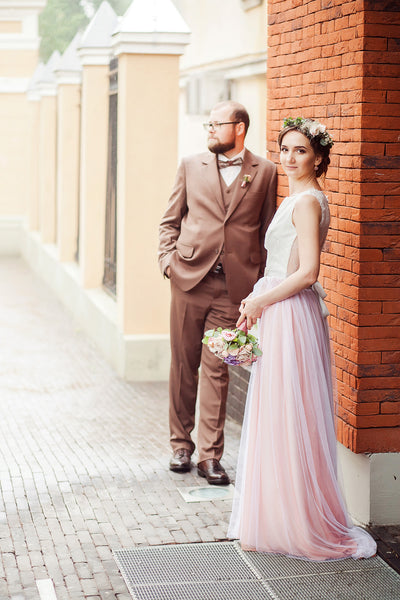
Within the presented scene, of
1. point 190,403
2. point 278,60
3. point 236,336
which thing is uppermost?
point 278,60

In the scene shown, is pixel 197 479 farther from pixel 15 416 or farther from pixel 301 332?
pixel 15 416

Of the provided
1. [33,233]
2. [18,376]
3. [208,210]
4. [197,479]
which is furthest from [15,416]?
[33,233]

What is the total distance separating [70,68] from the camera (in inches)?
609

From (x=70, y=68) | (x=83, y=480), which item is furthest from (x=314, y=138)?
(x=70, y=68)

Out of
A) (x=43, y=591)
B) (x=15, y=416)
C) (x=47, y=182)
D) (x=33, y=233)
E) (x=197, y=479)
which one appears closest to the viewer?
(x=43, y=591)

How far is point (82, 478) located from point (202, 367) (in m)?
1.04

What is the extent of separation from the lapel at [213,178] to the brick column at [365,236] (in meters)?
0.78

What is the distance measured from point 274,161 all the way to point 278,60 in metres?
0.68

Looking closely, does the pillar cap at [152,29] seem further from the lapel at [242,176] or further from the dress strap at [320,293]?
the dress strap at [320,293]

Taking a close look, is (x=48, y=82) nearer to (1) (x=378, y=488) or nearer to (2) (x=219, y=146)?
(2) (x=219, y=146)

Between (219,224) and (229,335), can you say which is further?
(219,224)

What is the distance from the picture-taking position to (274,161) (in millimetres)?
7004

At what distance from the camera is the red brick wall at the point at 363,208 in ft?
17.7

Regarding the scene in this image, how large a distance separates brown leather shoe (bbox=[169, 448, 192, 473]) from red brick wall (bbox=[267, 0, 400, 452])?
4.28ft
